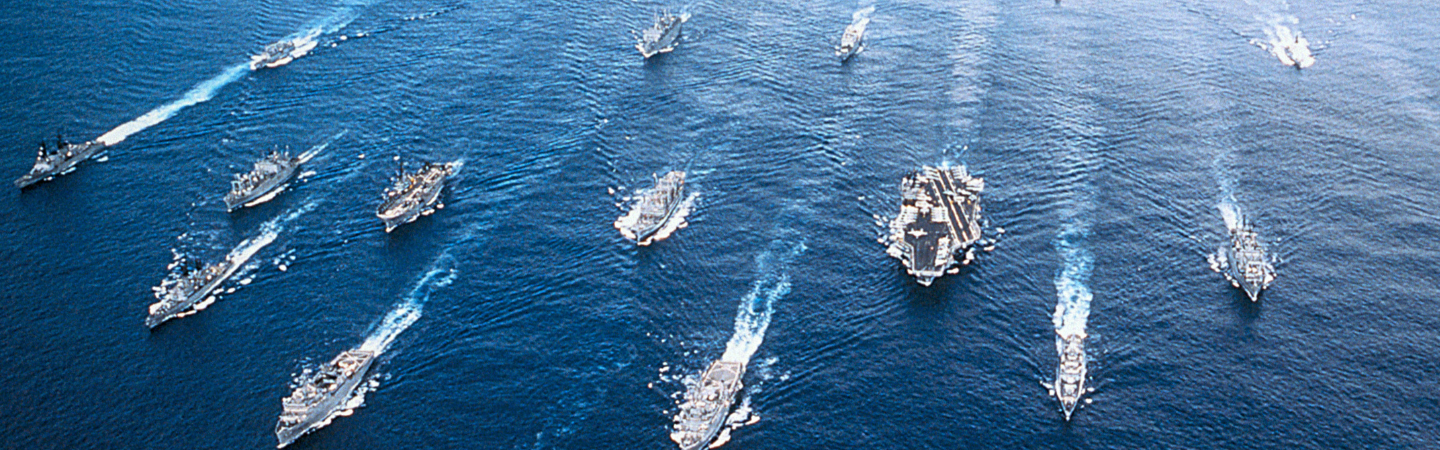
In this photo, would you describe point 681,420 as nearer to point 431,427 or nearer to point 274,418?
point 431,427

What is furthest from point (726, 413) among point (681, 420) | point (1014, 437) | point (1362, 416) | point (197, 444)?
point (1362, 416)

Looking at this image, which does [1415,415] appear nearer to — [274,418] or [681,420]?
[681,420]

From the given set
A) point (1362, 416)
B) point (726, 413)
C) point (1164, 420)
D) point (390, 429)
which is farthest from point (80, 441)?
point (1362, 416)

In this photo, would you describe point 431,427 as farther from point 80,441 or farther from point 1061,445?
point 1061,445

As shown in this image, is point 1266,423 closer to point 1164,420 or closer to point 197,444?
point 1164,420

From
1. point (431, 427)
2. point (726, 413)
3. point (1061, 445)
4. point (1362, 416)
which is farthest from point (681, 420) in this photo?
point (1362, 416)
